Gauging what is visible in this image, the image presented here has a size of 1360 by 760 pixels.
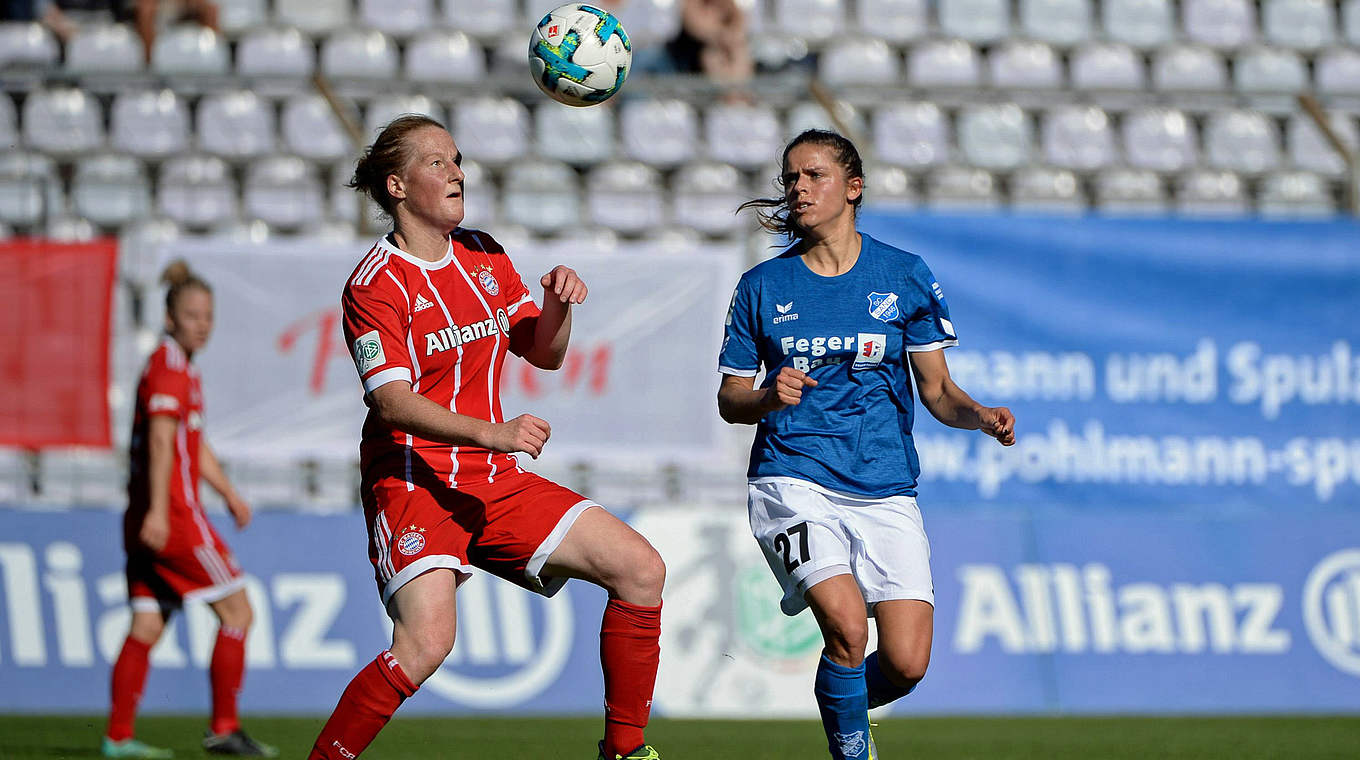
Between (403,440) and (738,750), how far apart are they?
3.48m

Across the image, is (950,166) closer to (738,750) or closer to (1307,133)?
(1307,133)

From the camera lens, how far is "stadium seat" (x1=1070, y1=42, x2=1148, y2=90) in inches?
542

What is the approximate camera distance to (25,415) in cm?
991

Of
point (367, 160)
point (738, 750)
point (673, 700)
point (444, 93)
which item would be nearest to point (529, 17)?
point (444, 93)

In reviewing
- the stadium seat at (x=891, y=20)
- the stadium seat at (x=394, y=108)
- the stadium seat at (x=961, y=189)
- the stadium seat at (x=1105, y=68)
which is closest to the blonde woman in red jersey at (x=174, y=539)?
the stadium seat at (x=394, y=108)

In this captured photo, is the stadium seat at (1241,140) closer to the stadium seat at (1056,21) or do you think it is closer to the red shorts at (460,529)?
the stadium seat at (1056,21)

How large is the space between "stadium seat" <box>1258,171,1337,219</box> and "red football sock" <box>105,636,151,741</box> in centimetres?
793

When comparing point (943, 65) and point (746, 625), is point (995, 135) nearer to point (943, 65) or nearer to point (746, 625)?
point (943, 65)

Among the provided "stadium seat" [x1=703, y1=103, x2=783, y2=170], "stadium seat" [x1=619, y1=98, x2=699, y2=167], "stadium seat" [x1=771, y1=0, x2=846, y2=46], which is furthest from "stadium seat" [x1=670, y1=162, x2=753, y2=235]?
"stadium seat" [x1=771, y1=0, x2=846, y2=46]

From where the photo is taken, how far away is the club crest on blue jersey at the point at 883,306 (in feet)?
18.3

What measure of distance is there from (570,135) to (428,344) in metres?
7.48

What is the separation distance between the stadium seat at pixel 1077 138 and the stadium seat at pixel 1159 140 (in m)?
0.17

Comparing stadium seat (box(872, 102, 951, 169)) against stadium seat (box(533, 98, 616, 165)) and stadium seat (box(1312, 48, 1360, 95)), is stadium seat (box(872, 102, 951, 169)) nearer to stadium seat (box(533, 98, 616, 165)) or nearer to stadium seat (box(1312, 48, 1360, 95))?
stadium seat (box(533, 98, 616, 165))

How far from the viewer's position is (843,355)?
5.54m
